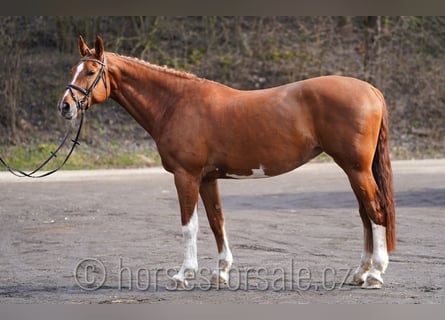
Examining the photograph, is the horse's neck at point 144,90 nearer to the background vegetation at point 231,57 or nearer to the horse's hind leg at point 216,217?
the horse's hind leg at point 216,217

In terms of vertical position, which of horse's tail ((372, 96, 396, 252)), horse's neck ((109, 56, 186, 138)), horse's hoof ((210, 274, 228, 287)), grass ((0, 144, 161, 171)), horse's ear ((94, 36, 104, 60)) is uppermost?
horse's ear ((94, 36, 104, 60))

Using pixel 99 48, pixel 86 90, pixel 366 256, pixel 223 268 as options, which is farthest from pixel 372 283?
pixel 99 48

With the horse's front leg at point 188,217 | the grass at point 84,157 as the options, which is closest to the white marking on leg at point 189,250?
the horse's front leg at point 188,217

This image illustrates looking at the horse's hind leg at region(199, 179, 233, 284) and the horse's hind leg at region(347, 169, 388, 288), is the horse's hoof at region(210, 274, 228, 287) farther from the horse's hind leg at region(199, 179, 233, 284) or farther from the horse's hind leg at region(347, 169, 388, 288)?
the horse's hind leg at region(347, 169, 388, 288)

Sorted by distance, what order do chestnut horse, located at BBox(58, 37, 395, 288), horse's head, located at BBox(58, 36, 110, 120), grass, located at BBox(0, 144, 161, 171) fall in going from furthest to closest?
grass, located at BBox(0, 144, 161, 171) < horse's head, located at BBox(58, 36, 110, 120) < chestnut horse, located at BBox(58, 37, 395, 288)

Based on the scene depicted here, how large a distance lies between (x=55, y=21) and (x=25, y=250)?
15565 millimetres

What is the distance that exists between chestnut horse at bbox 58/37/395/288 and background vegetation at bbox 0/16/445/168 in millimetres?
13382

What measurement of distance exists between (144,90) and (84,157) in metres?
12.1

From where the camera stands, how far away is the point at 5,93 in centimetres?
2175

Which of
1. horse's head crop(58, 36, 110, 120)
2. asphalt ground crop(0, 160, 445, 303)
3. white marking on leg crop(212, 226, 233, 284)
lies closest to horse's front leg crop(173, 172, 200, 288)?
asphalt ground crop(0, 160, 445, 303)

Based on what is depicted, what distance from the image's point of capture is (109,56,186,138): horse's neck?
7.76m

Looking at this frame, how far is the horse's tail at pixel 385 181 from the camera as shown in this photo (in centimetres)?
735

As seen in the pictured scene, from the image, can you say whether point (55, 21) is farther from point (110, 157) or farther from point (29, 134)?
point (110, 157)

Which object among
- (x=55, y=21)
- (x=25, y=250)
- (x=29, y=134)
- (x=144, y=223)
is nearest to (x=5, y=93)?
(x=29, y=134)
